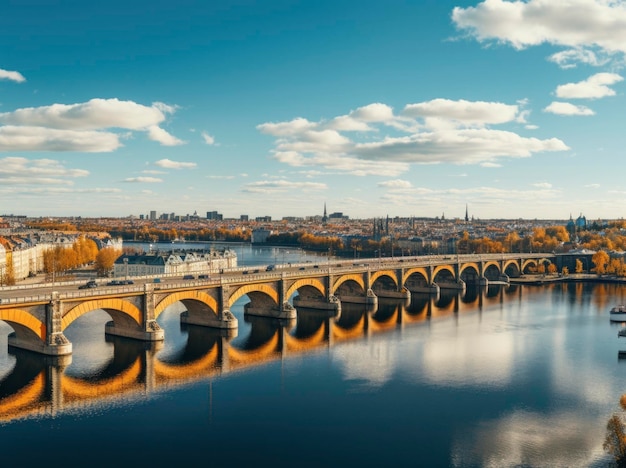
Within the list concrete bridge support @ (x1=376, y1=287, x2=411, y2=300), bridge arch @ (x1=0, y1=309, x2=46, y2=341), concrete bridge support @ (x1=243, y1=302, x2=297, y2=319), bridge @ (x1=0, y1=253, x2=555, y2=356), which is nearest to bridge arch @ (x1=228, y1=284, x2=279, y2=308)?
bridge @ (x1=0, y1=253, x2=555, y2=356)

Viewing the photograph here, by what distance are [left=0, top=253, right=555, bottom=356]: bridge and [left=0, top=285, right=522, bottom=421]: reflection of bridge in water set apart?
130cm

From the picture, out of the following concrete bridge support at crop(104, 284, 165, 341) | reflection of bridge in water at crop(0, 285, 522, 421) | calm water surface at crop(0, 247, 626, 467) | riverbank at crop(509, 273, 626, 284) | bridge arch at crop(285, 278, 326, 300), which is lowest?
calm water surface at crop(0, 247, 626, 467)

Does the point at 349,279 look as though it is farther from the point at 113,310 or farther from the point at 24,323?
the point at 24,323

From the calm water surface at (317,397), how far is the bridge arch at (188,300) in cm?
306

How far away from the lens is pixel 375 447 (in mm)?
35688

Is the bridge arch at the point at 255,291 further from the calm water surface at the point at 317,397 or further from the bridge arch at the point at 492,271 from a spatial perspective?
the bridge arch at the point at 492,271

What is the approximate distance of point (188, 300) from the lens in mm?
66562

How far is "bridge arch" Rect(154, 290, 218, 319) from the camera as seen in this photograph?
2361 inches

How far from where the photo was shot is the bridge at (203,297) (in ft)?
167

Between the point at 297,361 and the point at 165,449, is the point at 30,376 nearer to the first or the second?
the point at 165,449

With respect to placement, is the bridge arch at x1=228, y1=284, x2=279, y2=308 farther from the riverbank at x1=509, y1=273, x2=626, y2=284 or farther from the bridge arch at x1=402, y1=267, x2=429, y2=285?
the riverbank at x1=509, y1=273, x2=626, y2=284

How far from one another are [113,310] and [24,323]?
33.3 feet

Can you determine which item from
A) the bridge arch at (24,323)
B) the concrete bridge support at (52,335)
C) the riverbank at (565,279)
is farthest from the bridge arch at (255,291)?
the riverbank at (565,279)

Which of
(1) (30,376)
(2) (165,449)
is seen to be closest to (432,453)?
(2) (165,449)
